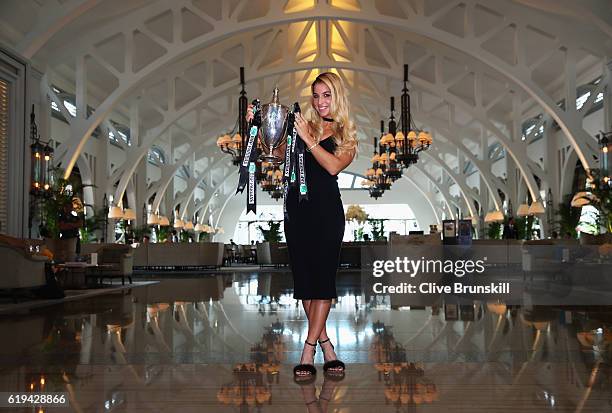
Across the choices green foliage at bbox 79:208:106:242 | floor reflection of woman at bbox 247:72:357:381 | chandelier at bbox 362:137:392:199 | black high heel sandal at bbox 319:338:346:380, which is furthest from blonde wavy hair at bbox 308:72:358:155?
chandelier at bbox 362:137:392:199

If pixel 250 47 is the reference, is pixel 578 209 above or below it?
below

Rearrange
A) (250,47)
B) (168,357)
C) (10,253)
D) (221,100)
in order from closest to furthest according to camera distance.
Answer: (168,357)
(10,253)
(250,47)
(221,100)

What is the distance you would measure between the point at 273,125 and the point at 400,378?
1244 millimetres

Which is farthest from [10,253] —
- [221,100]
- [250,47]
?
[221,100]

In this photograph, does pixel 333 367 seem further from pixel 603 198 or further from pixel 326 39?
pixel 326 39

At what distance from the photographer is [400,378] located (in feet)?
8.84

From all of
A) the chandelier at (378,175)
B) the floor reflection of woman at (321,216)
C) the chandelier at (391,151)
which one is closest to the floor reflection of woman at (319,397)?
the floor reflection of woman at (321,216)

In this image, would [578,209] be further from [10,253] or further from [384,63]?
[10,253]

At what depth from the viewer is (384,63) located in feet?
64.7

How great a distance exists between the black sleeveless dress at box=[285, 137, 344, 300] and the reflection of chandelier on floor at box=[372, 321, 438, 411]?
45 centimetres

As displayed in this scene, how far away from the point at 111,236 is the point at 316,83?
53.6ft

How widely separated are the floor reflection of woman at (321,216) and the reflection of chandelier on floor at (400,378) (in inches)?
10.2

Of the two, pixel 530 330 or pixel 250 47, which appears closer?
pixel 530 330

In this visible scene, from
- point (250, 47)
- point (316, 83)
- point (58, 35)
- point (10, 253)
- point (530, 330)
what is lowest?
point (530, 330)
